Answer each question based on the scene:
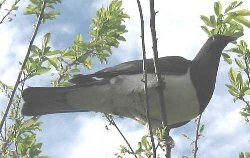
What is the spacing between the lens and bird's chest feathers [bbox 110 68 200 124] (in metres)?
5.53

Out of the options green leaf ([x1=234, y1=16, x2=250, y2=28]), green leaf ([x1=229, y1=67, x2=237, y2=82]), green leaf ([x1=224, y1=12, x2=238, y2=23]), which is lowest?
green leaf ([x1=229, y1=67, x2=237, y2=82])

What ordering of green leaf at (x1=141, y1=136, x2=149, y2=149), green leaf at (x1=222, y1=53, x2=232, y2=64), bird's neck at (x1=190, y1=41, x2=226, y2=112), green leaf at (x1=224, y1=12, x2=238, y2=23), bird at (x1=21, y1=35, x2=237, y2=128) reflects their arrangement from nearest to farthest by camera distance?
1. green leaf at (x1=141, y1=136, x2=149, y2=149)
2. green leaf at (x1=224, y1=12, x2=238, y2=23)
3. bird at (x1=21, y1=35, x2=237, y2=128)
4. bird's neck at (x1=190, y1=41, x2=226, y2=112)
5. green leaf at (x1=222, y1=53, x2=232, y2=64)

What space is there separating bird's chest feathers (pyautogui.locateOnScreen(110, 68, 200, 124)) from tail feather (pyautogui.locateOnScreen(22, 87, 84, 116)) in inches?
24.6

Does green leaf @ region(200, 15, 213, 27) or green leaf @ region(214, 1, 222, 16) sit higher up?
green leaf @ region(214, 1, 222, 16)

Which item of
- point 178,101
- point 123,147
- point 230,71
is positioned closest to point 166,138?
point 123,147

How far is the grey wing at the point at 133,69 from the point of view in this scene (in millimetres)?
5695

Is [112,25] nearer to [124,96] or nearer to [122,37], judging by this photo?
[122,37]

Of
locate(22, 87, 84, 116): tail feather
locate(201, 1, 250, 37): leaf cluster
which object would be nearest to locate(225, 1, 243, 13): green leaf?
locate(201, 1, 250, 37): leaf cluster

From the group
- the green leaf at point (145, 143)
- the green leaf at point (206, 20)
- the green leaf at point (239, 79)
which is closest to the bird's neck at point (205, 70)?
the green leaf at point (239, 79)

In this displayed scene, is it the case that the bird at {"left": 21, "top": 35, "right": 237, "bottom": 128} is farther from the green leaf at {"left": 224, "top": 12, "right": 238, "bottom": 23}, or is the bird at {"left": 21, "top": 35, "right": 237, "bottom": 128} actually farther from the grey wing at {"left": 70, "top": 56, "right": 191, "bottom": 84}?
the green leaf at {"left": 224, "top": 12, "right": 238, "bottom": 23}

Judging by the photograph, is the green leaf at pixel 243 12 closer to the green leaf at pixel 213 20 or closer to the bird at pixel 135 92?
the green leaf at pixel 213 20

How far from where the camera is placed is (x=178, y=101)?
5.54m

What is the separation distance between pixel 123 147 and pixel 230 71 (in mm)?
2272

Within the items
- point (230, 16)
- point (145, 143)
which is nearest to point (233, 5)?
point (230, 16)
